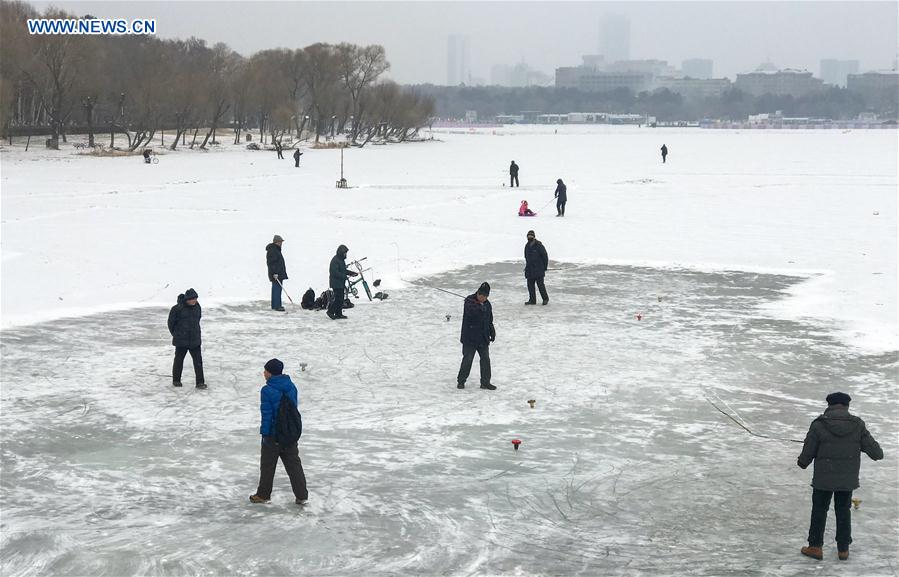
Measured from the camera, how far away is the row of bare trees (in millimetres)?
71188

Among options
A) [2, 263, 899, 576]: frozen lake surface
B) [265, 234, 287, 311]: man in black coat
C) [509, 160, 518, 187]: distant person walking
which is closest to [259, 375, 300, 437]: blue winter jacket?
[2, 263, 899, 576]: frozen lake surface

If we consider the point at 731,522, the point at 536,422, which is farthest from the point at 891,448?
the point at 536,422

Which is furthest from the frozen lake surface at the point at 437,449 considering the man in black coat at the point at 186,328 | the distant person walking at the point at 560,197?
the distant person walking at the point at 560,197

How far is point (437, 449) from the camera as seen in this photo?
1093cm

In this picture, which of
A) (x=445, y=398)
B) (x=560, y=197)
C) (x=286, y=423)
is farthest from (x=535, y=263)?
(x=560, y=197)

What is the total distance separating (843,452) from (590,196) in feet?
106

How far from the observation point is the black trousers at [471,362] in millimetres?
13297

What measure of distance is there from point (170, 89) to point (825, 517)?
262 feet

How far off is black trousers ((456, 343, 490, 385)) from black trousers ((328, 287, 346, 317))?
4.91 metres

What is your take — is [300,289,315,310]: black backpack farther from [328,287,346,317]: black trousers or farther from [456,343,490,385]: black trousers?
[456,343,490,385]: black trousers

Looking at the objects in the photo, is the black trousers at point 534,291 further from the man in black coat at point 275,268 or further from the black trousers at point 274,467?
the black trousers at point 274,467

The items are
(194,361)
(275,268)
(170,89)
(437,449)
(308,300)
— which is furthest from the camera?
(170,89)

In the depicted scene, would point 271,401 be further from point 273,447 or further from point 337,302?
point 337,302

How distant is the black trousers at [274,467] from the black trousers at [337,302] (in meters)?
8.69
